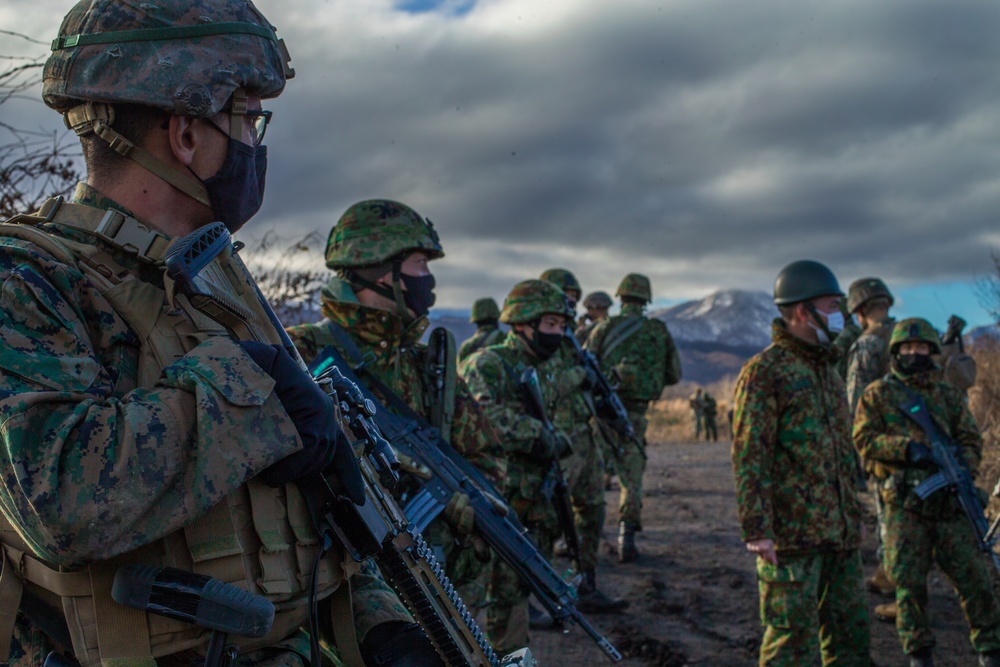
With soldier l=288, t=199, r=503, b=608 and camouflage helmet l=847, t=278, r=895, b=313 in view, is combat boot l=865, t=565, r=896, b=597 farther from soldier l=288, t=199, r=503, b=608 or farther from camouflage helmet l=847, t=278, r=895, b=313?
soldier l=288, t=199, r=503, b=608

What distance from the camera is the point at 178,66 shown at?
6.06ft

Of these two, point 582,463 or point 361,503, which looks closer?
point 361,503

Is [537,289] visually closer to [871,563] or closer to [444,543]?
[444,543]

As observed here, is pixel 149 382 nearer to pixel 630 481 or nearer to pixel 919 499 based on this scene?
pixel 919 499

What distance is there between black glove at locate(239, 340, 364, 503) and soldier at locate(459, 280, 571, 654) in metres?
3.49

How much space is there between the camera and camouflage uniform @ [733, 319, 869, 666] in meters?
4.75

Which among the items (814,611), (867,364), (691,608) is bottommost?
(691,608)

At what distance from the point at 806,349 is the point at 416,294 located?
2403 mm

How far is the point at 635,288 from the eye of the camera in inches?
440

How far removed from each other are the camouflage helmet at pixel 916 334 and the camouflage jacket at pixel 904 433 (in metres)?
0.23

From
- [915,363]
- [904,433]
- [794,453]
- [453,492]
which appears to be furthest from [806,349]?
[453,492]

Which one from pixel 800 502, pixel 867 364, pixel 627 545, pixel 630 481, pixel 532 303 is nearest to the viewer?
pixel 800 502

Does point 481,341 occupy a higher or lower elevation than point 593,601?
higher

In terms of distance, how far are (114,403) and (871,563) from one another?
8.62 m
